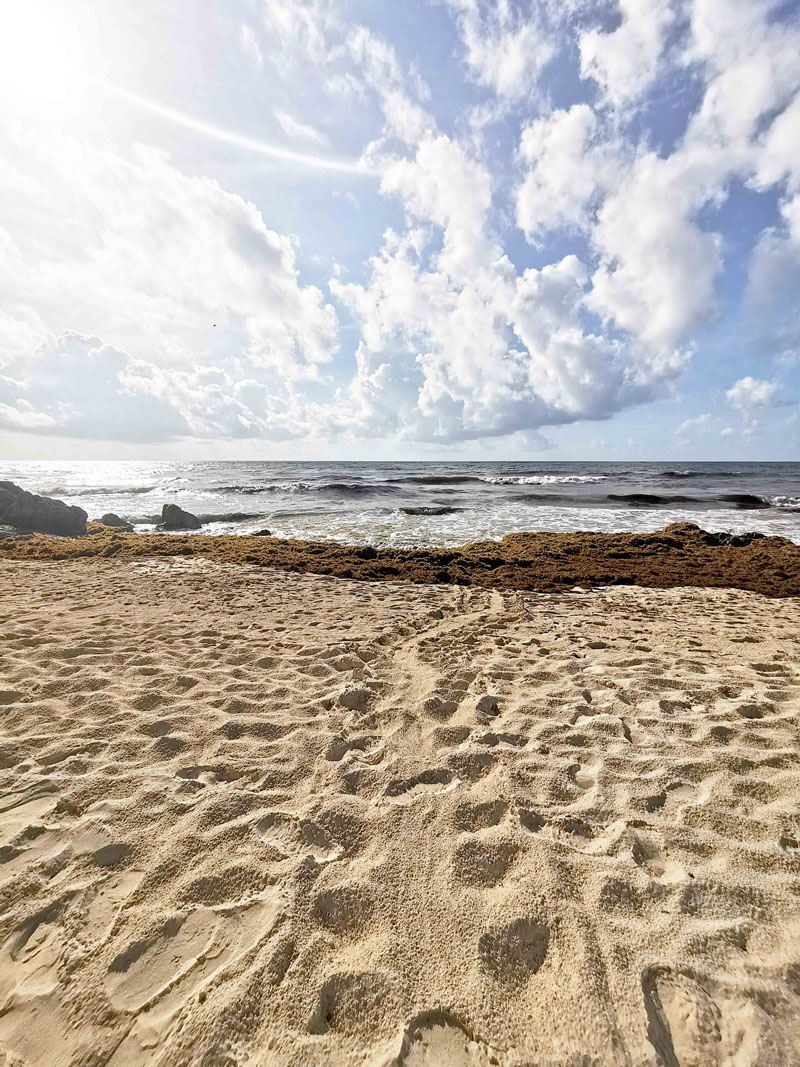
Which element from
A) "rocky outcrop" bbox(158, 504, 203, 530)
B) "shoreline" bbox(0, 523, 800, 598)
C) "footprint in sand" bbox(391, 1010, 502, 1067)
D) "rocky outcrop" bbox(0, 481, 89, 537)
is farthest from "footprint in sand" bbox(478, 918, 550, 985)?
"rocky outcrop" bbox(158, 504, 203, 530)

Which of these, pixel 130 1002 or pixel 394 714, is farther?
pixel 394 714

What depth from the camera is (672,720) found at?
3480 mm

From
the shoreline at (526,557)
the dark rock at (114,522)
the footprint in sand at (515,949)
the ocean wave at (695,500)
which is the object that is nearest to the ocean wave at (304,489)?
the dark rock at (114,522)

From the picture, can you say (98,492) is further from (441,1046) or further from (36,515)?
(441,1046)

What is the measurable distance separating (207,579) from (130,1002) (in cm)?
712

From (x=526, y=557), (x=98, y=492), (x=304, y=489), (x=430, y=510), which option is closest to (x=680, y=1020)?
(x=526, y=557)

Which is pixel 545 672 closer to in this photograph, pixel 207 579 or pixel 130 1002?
pixel 130 1002

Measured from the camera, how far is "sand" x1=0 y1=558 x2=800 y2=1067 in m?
1.59

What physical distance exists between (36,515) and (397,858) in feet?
57.4

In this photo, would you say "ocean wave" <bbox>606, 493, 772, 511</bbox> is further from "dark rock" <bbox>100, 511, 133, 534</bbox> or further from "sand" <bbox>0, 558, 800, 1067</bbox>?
"dark rock" <bbox>100, 511, 133, 534</bbox>

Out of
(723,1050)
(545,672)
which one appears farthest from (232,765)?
(545,672)

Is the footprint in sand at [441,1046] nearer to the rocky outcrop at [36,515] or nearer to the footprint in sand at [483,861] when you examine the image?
the footprint in sand at [483,861]

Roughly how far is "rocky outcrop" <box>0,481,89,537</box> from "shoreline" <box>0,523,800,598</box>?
9.25ft

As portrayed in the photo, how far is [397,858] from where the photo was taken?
7.42 ft
